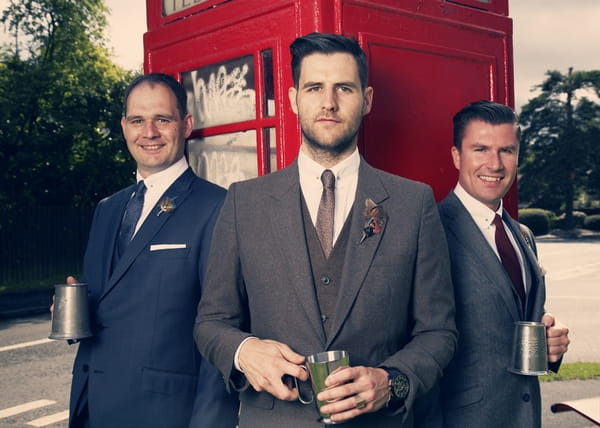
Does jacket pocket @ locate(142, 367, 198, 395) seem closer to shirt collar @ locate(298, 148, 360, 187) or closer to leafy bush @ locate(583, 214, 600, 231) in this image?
shirt collar @ locate(298, 148, 360, 187)

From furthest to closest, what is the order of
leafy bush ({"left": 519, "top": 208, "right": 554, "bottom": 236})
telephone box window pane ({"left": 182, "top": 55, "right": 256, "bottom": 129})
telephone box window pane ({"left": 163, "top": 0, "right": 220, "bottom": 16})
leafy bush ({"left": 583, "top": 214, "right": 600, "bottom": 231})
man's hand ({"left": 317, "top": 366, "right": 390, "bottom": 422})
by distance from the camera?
leafy bush ({"left": 583, "top": 214, "right": 600, "bottom": 231}) < leafy bush ({"left": 519, "top": 208, "right": 554, "bottom": 236}) < telephone box window pane ({"left": 163, "top": 0, "right": 220, "bottom": 16}) < telephone box window pane ({"left": 182, "top": 55, "right": 256, "bottom": 129}) < man's hand ({"left": 317, "top": 366, "right": 390, "bottom": 422})

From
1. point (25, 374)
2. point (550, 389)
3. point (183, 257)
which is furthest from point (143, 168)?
point (25, 374)

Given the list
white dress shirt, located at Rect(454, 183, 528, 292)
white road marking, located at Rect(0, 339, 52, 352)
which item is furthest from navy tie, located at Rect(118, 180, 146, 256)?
white road marking, located at Rect(0, 339, 52, 352)

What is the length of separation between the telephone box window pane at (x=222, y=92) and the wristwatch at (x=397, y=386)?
4.72 feet

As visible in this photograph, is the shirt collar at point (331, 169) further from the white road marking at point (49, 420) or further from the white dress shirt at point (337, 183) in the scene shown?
the white road marking at point (49, 420)

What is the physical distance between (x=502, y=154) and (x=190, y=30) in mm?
1570

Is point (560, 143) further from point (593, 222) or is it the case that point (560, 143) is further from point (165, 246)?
point (165, 246)

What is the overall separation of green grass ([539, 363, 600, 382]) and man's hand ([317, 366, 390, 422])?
541cm

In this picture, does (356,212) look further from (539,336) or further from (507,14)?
(507,14)

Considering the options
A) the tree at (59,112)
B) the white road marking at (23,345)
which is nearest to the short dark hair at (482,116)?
the white road marking at (23,345)

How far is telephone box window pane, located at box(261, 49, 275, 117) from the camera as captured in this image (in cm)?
275

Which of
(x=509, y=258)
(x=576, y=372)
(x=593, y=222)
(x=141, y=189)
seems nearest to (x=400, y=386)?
(x=509, y=258)

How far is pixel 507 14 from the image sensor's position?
3281mm

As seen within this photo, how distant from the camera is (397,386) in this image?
1.84 m
